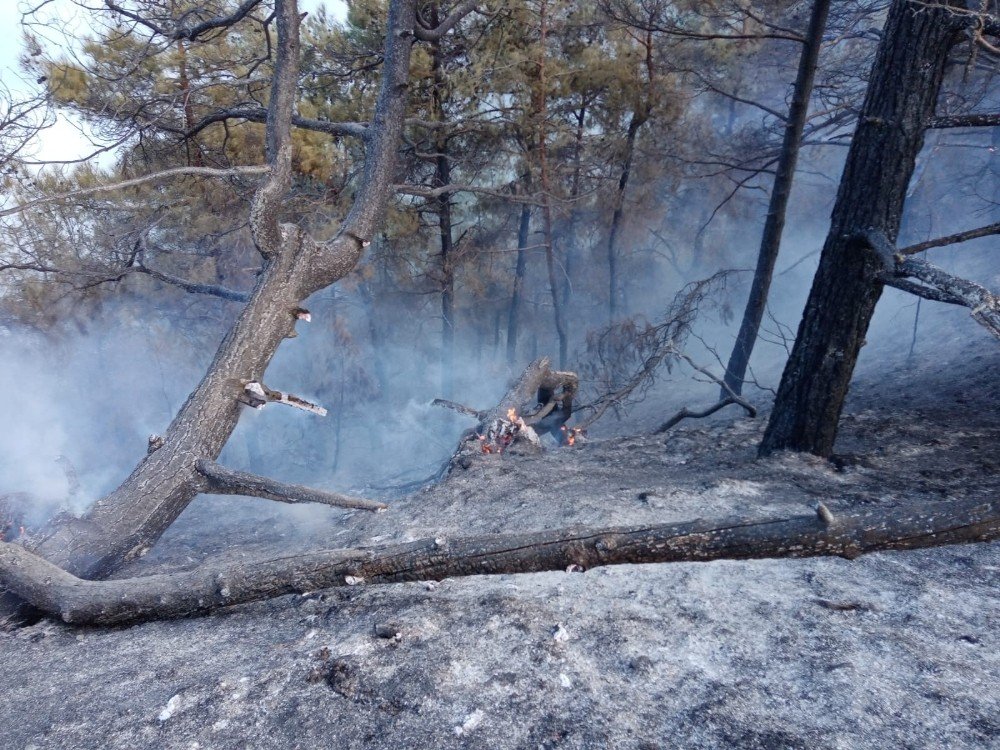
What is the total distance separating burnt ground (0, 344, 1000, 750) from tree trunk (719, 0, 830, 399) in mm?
5557

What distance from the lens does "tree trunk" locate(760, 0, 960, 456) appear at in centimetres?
439

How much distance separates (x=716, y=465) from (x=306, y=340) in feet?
44.7

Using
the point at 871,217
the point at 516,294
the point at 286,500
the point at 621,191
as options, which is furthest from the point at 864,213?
the point at 516,294

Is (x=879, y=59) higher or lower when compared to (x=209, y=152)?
higher

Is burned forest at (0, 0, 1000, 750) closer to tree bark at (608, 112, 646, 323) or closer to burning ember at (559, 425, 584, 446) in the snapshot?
tree bark at (608, 112, 646, 323)

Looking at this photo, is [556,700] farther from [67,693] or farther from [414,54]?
[414,54]

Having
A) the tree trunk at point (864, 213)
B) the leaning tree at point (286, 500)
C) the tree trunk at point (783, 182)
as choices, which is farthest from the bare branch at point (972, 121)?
the tree trunk at point (783, 182)

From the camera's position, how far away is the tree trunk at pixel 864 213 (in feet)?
14.4

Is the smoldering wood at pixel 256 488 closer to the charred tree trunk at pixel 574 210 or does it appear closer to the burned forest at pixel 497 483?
the burned forest at pixel 497 483

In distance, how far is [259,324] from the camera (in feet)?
17.0

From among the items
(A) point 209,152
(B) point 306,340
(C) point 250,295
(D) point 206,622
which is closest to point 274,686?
(D) point 206,622

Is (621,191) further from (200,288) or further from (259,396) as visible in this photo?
(259,396)

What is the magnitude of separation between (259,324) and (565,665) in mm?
3989

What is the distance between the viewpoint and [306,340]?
16812mm
